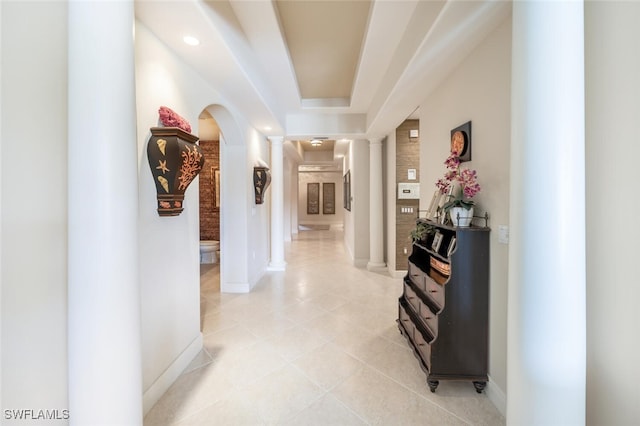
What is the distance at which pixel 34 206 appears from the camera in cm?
104

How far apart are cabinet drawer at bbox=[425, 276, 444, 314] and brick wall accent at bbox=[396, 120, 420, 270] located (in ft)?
7.68

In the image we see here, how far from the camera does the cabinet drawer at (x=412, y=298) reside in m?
2.13

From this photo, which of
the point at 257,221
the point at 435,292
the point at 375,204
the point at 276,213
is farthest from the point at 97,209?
the point at 375,204

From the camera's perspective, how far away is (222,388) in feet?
5.91

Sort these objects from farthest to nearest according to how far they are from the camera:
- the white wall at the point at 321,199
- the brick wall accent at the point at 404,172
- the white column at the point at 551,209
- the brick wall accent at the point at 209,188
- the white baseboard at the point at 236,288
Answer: the white wall at the point at 321,199 < the brick wall accent at the point at 209,188 < the brick wall accent at the point at 404,172 < the white baseboard at the point at 236,288 < the white column at the point at 551,209

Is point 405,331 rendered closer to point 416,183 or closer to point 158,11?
point 416,183

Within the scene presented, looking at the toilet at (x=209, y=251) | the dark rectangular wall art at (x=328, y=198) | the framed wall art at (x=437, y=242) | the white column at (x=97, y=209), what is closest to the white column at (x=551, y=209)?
the framed wall art at (x=437, y=242)

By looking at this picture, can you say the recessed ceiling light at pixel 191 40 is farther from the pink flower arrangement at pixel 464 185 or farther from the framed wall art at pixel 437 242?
the framed wall art at pixel 437 242

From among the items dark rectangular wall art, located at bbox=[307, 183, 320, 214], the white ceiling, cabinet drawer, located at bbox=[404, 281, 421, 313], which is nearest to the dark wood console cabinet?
cabinet drawer, located at bbox=[404, 281, 421, 313]

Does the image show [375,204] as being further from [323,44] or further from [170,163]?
[170,163]

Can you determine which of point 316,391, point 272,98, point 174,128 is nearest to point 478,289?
point 316,391

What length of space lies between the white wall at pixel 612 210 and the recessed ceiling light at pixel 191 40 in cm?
209

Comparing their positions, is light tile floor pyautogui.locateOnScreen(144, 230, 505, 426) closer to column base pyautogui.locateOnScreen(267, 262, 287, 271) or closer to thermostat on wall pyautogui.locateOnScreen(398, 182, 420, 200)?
column base pyautogui.locateOnScreen(267, 262, 287, 271)

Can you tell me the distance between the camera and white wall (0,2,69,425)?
0.97 metres
